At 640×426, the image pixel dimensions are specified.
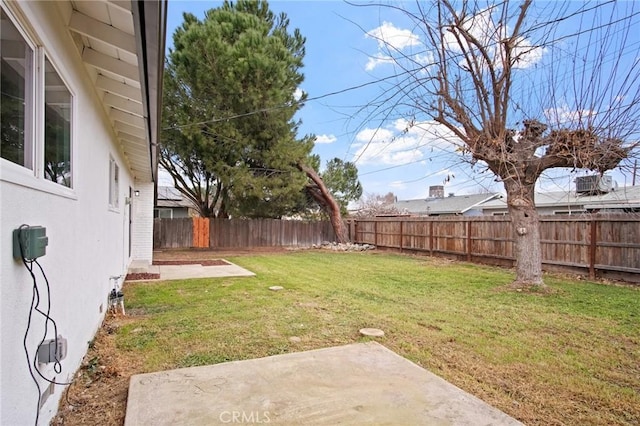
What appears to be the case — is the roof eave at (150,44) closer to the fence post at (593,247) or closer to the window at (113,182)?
the window at (113,182)

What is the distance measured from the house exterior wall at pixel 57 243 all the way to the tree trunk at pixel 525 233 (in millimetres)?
7232

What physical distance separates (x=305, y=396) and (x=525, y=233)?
259 inches

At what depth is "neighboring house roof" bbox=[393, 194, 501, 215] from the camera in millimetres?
25531

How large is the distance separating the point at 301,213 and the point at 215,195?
4.42 metres

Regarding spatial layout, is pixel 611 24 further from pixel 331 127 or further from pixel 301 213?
pixel 301 213

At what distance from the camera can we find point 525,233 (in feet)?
25.3

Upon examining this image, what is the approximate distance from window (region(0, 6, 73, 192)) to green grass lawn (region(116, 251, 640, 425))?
6.81 ft

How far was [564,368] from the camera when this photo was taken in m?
3.58

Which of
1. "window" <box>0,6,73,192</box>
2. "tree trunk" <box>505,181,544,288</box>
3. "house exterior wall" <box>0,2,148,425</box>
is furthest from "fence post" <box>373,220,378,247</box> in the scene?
"window" <box>0,6,73,192</box>

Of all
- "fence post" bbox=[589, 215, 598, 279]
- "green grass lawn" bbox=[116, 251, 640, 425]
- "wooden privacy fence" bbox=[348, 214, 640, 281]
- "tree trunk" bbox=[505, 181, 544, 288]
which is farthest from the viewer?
"fence post" bbox=[589, 215, 598, 279]

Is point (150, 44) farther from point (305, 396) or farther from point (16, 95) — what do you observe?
point (305, 396)

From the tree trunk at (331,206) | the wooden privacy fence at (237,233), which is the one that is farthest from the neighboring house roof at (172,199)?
the tree trunk at (331,206)

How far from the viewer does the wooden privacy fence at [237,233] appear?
661 inches

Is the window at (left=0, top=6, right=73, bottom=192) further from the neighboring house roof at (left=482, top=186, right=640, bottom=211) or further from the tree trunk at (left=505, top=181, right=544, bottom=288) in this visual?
the tree trunk at (left=505, top=181, right=544, bottom=288)
